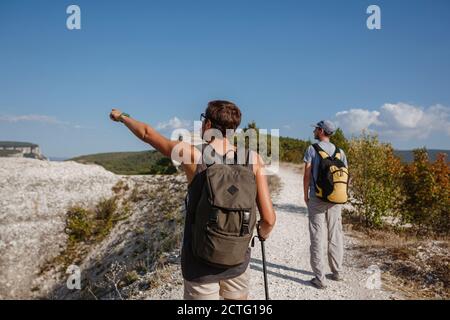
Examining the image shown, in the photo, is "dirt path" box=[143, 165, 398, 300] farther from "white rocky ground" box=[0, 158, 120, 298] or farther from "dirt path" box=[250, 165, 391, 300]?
"white rocky ground" box=[0, 158, 120, 298]

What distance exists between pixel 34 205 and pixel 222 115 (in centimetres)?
1531

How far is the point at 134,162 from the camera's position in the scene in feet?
269

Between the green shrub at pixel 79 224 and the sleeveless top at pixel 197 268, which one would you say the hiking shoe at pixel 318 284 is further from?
the green shrub at pixel 79 224

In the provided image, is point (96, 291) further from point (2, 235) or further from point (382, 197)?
point (382, 197)

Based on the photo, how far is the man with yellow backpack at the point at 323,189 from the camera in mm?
5391

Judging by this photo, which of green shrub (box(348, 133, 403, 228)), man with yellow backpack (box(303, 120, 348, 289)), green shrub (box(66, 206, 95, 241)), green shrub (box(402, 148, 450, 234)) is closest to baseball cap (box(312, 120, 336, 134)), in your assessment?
man with yellow backpack (box(303, 120, 348, 289))

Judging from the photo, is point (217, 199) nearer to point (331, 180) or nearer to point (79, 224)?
point (331, 180)

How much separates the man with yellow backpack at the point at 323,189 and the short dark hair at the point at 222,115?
9.30 feet

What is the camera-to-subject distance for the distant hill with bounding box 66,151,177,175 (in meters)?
23.7

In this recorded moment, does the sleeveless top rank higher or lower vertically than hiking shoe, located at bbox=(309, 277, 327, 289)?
higher

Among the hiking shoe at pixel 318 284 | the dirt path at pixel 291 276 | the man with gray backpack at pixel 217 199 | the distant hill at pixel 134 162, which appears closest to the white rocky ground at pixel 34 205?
the distant hill at pixel 134 162

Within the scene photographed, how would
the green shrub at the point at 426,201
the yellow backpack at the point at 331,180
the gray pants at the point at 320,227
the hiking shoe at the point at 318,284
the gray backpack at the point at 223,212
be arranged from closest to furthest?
the gray backpack at the point at 223,212 < the yellow backpack at the point at 331,180 < the gray pants at the point at 320,227 < the hiking shoe at the point at 318,284 < the green shrub at the point at 426,201

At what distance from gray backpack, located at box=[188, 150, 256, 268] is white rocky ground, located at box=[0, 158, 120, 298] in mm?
12814
